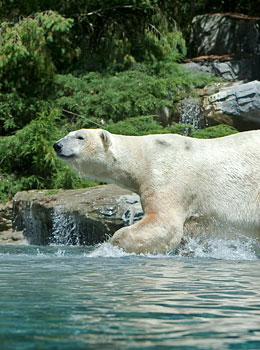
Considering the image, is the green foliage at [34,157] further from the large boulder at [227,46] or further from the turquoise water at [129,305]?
the turquoise water at [129,305]

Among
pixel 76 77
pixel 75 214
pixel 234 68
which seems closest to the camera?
pixel 75 214

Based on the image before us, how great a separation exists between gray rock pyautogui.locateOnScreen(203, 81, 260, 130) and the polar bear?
4970mm

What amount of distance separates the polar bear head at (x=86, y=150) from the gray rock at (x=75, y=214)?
5.69 ft

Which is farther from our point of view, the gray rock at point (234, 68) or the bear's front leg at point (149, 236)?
the gray rock at point (234, 68)

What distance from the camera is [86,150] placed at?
574cm

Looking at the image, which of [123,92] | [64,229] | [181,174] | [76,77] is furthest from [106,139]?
[76,77]

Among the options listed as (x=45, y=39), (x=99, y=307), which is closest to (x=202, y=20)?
(x=45, y=39)

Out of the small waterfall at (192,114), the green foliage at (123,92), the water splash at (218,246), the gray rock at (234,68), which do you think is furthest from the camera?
the gray rock at (234,68)

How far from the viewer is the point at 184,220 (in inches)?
217

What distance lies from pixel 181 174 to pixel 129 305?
2.87 m

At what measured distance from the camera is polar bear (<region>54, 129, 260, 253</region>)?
545cm

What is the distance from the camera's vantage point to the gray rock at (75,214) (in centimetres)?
753

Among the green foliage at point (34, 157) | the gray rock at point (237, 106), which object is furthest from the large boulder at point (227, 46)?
the green foliage at point (34, 157)

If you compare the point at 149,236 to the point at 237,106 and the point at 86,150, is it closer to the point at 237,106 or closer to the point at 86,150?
the point at 86,150
